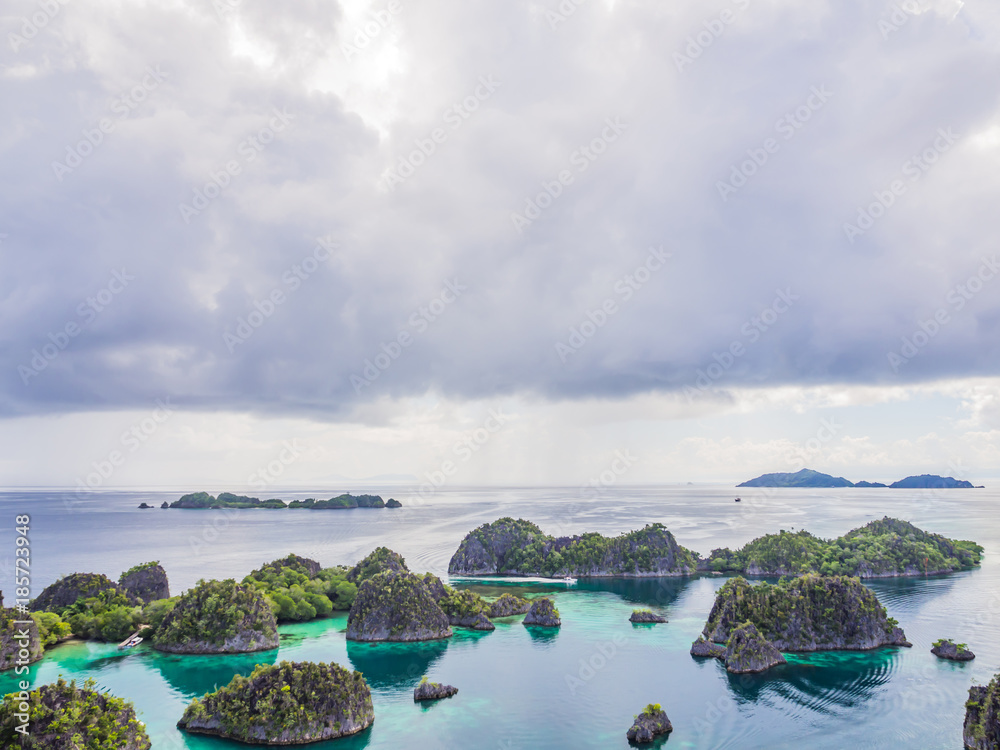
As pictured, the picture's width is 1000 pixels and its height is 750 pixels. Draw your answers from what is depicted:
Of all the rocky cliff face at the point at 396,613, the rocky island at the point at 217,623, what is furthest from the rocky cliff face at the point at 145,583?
the rocky cliff face at the point at 396,613

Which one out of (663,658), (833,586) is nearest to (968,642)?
(833,586)

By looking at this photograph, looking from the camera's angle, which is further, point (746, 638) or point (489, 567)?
point (489, 567)

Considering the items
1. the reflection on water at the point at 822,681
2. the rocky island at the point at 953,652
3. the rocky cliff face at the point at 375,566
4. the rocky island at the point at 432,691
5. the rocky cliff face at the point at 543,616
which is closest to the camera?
the rocky island at the point at 432,691

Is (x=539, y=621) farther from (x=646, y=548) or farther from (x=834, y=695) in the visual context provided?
(x=646, y=548)

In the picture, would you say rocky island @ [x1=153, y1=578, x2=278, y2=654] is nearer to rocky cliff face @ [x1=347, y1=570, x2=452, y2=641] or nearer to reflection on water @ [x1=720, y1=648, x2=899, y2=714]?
rocky cliff face @ [x1=347, y1=570, x2=452, y2=641]

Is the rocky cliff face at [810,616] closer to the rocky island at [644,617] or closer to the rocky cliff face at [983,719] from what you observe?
the rocky island at [644,617]
